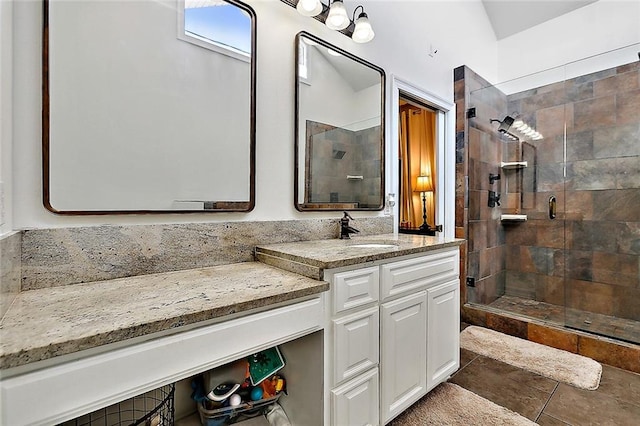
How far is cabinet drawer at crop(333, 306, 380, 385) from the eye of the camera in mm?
1240

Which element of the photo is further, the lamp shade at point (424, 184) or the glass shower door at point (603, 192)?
the lamp shade at point (424, 184)

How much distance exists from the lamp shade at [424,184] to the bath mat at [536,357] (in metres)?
1.43

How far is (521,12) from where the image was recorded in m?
3.28

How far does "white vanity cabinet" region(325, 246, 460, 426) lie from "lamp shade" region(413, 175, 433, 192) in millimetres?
1502

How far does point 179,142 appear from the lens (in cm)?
140

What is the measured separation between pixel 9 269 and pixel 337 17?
6.22 ft

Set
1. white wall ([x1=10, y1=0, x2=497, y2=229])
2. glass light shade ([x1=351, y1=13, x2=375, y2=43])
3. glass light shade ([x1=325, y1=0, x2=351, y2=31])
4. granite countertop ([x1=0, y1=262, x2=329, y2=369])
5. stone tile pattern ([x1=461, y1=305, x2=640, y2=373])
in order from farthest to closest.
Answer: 1. stone tile pattern ([x1=461, y1=305, x2=640, y2=373])
2. glass light shade ([x1=351, y1=13, x2=375, y2=43])
3. glass light shade ([x1=325, y1=0, x2=351, y2=31])
4. white wall ([x1=10, y1=0, x2=497, y2=229])
5. granite countertop ([x1=0, y1=262, x2=329, y2=369])

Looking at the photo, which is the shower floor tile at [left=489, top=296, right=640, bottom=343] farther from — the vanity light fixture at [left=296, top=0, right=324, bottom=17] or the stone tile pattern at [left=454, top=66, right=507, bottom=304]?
the vanity light fixture at [left=296, top=0, right=324, bottom=17]

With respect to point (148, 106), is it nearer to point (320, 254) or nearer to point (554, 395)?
point (320, 254)

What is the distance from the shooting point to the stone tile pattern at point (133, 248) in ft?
3.56

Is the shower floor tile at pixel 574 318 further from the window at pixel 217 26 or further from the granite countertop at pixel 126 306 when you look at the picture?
the window at pixel 217 26

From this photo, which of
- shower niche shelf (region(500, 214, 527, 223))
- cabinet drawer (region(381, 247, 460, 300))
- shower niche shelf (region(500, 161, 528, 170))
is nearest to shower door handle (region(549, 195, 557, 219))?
shower niche shelf (region(500, 214, 527, 223))

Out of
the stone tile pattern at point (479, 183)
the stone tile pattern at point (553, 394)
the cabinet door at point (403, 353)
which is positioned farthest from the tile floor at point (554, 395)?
the stone tile pattern at point (479, 183)

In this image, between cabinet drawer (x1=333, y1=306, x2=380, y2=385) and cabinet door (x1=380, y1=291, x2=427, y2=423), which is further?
cabinet door (x1=380, y1=291, x2=427, y2=423)
